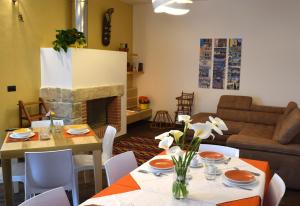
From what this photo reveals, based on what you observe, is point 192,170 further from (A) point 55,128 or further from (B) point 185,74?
(B) point 185,74

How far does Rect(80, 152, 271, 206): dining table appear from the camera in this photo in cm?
176

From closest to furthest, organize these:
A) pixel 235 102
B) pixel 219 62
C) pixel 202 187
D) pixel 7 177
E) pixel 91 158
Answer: pixel 202 187 → pixel 7 177 → pixel 91 158 → pixel 235 102 → pixel 219 62

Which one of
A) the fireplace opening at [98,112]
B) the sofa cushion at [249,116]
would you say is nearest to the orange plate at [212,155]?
the fireplace opening at [98,112]

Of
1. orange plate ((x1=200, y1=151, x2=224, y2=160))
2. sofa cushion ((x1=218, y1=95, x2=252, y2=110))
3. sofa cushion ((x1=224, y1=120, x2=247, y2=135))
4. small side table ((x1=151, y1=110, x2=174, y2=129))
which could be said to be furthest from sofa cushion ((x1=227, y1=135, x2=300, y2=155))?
small side table ((x1=151, y1=110, x2=174, y2=129))

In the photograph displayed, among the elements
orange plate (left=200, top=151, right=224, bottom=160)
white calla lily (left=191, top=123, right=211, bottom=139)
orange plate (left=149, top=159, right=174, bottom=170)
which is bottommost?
orange plate (left=149, top=159, right=174, bottom=170)

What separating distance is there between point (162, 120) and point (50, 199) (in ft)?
18.9

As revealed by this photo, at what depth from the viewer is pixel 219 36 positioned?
259 inches

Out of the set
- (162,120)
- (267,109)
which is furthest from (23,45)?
(267,109)

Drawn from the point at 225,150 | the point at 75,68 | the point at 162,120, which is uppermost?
the point at 75,68

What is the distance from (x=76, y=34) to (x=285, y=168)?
3.62 m

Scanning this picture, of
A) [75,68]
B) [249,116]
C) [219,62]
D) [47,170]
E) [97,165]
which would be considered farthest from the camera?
[219,62]

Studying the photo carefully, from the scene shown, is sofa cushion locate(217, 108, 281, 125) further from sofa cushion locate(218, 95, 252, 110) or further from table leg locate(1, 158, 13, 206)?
table leg locate(1, 158, 13, 206)

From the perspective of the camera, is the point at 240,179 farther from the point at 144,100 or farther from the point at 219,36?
the point at 144,100

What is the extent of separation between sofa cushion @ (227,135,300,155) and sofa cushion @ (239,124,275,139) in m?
0.83
